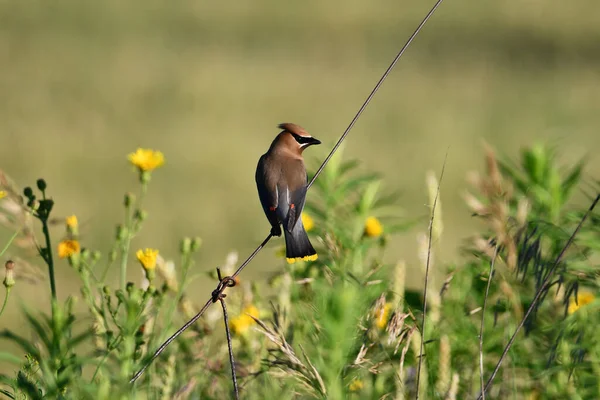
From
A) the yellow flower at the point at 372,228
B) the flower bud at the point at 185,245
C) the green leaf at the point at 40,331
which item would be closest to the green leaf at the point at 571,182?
the yellow flower at the point at 372,228

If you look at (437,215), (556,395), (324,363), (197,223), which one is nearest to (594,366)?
(556,395)

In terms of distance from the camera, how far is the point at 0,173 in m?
1.79

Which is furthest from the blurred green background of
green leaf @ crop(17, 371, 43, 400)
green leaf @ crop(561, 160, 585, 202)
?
green leaf @ crop(17, 371, 43, 400)

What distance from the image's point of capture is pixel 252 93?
301 inches

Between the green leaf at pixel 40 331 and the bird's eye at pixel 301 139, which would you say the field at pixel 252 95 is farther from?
the green leaf at pixel 40 331

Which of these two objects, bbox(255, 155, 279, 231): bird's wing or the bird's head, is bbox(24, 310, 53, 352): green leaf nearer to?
bbox(255, 155, 279, 231): bird's wing

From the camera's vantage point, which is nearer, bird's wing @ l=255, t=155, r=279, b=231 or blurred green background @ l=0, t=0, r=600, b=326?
bird's wing @ l=255, t=155, r=279, b=231

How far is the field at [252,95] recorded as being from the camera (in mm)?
6176

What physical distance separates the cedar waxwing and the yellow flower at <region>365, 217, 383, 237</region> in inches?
10.6

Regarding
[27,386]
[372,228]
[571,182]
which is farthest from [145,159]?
[571,182]

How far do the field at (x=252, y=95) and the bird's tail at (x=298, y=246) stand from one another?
3172 millimetres

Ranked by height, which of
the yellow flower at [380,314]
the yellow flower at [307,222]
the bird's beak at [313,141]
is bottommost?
the yellow flower at [380,314]

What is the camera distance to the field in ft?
20.3

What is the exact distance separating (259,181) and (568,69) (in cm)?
629
